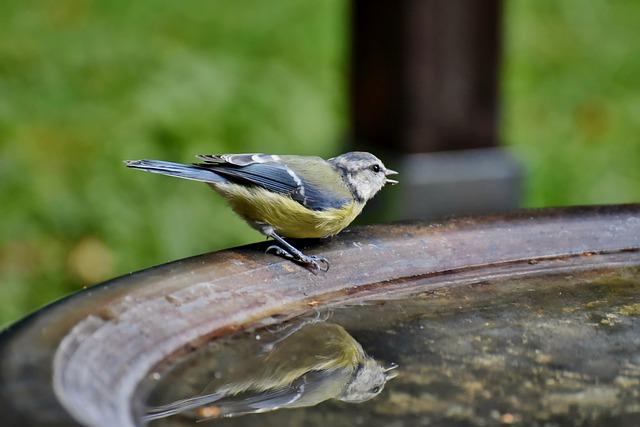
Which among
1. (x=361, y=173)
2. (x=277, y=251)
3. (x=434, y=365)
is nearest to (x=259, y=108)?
(x=361, y=173)

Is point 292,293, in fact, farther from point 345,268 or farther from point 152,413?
point 152,413

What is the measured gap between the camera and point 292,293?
2.57 metres

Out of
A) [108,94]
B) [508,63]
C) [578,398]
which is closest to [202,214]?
[108,94]

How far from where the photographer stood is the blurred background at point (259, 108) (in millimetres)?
5215

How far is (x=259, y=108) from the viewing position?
643 centimetres

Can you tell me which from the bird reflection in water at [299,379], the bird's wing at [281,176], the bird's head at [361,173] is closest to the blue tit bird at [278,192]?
the bird's wing at [281,176]

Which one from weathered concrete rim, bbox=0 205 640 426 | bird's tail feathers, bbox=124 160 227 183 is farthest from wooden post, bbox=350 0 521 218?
weathered concrete rim, bbox=0 205 640 426

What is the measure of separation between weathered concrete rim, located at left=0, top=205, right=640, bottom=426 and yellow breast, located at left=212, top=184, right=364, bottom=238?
0.23 meters

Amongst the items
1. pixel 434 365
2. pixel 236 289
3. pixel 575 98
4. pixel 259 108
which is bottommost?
pixel 575 98

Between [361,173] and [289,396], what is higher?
[361,173]

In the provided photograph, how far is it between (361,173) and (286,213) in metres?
0.39

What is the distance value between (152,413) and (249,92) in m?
4.72

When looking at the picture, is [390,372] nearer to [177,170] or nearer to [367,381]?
[367,381]

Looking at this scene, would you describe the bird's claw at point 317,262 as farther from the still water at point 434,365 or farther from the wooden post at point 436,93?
the wooden post at point 436,93
